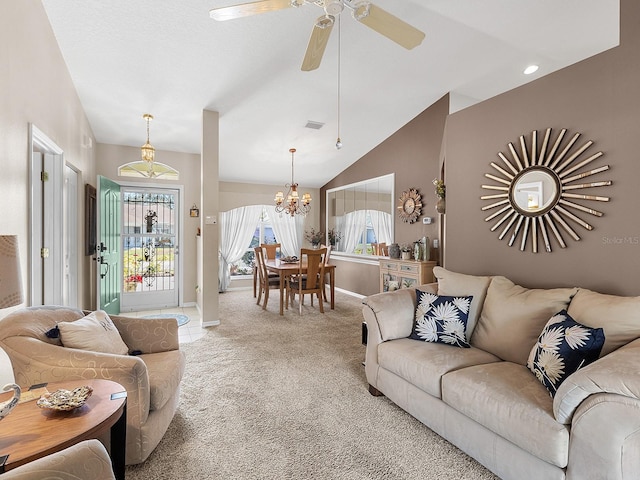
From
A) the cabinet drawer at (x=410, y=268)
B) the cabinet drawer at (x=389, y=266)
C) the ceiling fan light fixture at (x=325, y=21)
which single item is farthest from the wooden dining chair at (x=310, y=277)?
the ceiling fan light fixture at (x=325, y=21)

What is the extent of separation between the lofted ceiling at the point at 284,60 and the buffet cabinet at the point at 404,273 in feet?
7.44

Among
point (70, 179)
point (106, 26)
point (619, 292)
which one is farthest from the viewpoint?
point (70, 179)

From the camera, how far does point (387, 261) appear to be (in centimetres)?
525

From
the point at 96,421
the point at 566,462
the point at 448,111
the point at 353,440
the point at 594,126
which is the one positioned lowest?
the point at 353,440

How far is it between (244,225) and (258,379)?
481 centimetres

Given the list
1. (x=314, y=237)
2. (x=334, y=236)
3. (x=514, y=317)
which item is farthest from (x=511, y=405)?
(x=314, y=237)

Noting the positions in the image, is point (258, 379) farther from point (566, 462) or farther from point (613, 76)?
point (613, 76)

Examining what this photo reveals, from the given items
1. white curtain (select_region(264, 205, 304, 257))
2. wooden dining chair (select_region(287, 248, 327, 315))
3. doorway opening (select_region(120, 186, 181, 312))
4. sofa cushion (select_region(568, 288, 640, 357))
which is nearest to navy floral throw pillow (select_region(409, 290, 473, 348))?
sofa cushion (select_region(568, 288, 640, 357))

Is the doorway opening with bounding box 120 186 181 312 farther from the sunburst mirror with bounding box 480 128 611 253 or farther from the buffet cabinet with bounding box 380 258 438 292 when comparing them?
the sunburst mirror with bounding box 480 128 611 253

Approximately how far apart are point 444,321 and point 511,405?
2.72 ft

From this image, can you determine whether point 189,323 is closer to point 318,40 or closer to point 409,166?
point 318,40

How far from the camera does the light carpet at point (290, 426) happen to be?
172cm

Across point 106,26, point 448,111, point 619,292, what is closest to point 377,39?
point 448,111

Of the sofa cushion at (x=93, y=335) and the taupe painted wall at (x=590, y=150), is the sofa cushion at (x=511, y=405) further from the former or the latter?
the sofa cushion at (x=93, y=335)
